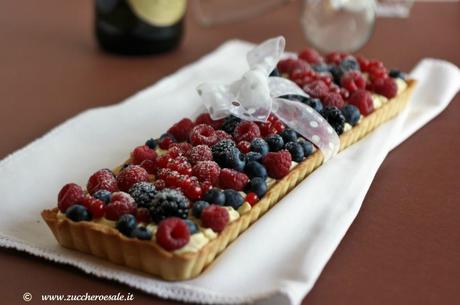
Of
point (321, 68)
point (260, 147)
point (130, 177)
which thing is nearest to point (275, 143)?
point (260, 147)

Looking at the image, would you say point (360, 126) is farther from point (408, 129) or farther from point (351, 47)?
point (351, 47)

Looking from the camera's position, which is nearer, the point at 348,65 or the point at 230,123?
the point at 230,123

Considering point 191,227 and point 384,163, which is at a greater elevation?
point 191,227

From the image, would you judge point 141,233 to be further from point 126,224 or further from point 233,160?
point 233,160

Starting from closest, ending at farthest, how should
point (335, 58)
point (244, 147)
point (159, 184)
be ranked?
point (159, 184)
point (244, 147)
point (335, 58)

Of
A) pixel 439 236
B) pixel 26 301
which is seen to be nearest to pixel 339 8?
pixel 439 236

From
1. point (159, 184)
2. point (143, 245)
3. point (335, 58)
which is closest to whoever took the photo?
point (143, 245)

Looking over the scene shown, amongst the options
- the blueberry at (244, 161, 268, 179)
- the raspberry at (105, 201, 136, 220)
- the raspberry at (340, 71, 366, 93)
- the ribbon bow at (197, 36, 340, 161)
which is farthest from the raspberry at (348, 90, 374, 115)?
the raspberry at (105, 201, 136, 220)
